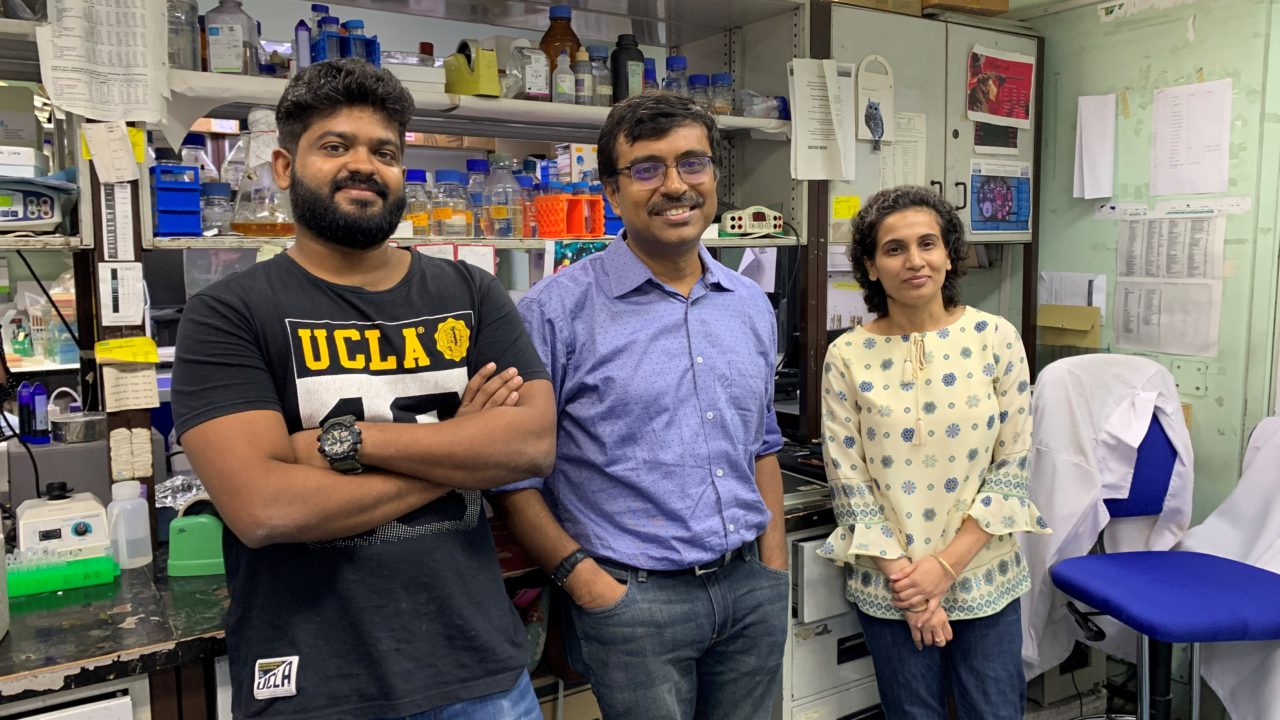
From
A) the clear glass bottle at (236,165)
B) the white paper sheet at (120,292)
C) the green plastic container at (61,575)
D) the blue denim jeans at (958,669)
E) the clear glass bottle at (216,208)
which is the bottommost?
the blue denim jeans at (958,669)

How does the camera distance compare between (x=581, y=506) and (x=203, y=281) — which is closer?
(x=581, y=506)

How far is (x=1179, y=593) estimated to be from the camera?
2275 mm

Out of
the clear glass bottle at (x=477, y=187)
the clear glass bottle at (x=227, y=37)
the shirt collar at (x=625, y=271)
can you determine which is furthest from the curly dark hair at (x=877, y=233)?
the clear glass bottle at (x=227, y=37)

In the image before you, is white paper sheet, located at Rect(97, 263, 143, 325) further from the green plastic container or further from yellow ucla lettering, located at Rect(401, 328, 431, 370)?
yellow ucla lettering, located at Rect(401, 328, 431, 370)

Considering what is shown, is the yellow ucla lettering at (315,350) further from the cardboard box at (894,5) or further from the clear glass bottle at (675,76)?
the cardboard box at (894,5)

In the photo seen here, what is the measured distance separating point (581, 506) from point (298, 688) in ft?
1.84

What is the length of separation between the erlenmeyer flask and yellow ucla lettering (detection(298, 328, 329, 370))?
32.8 inches

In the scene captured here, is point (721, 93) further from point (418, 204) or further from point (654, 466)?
point (654, 466)

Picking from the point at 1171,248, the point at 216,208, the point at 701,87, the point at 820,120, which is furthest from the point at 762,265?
the point at 216,208

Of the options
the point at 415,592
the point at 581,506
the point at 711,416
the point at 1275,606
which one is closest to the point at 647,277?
the point at 711,416

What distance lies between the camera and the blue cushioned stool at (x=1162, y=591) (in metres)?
2.15

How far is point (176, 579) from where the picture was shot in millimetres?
1817

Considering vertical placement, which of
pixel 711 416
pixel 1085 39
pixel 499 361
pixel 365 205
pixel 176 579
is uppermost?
pixel 1085 39

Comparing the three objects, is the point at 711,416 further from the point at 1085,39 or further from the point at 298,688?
the point at 1085,39
